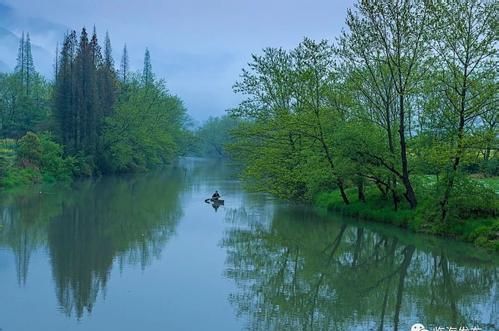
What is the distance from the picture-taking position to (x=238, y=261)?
1981cm

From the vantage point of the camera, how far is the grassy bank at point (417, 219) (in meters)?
22.2

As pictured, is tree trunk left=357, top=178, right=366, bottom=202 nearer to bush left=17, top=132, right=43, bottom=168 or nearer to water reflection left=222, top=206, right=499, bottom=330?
water reflection left=222, top=206, right=499, bottom=330

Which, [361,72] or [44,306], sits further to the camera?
[361,72]

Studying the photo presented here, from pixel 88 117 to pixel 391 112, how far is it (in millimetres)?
38470

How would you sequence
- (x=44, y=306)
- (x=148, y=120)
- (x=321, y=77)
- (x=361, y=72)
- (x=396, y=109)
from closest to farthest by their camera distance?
(x=44, y=306) < (x=361, y=72) < (x=396, y=109) < (x=321, y=77) < (x=148, y=120)

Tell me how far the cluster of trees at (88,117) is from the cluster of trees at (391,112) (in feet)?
74.9

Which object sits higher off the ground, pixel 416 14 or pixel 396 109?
pixel 416 14

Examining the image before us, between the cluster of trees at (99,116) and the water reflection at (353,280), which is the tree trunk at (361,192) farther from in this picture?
the cluster of trees at (99,116)

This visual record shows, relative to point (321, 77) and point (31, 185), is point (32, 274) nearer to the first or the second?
point (321, 77)

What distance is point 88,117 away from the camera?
61.3 m

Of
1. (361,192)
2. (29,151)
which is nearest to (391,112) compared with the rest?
(361,192)

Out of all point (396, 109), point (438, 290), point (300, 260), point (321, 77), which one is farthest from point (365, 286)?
point (321, 77)

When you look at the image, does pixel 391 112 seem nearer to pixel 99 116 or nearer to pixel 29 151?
pixel 29 151

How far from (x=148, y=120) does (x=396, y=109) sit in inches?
1873
